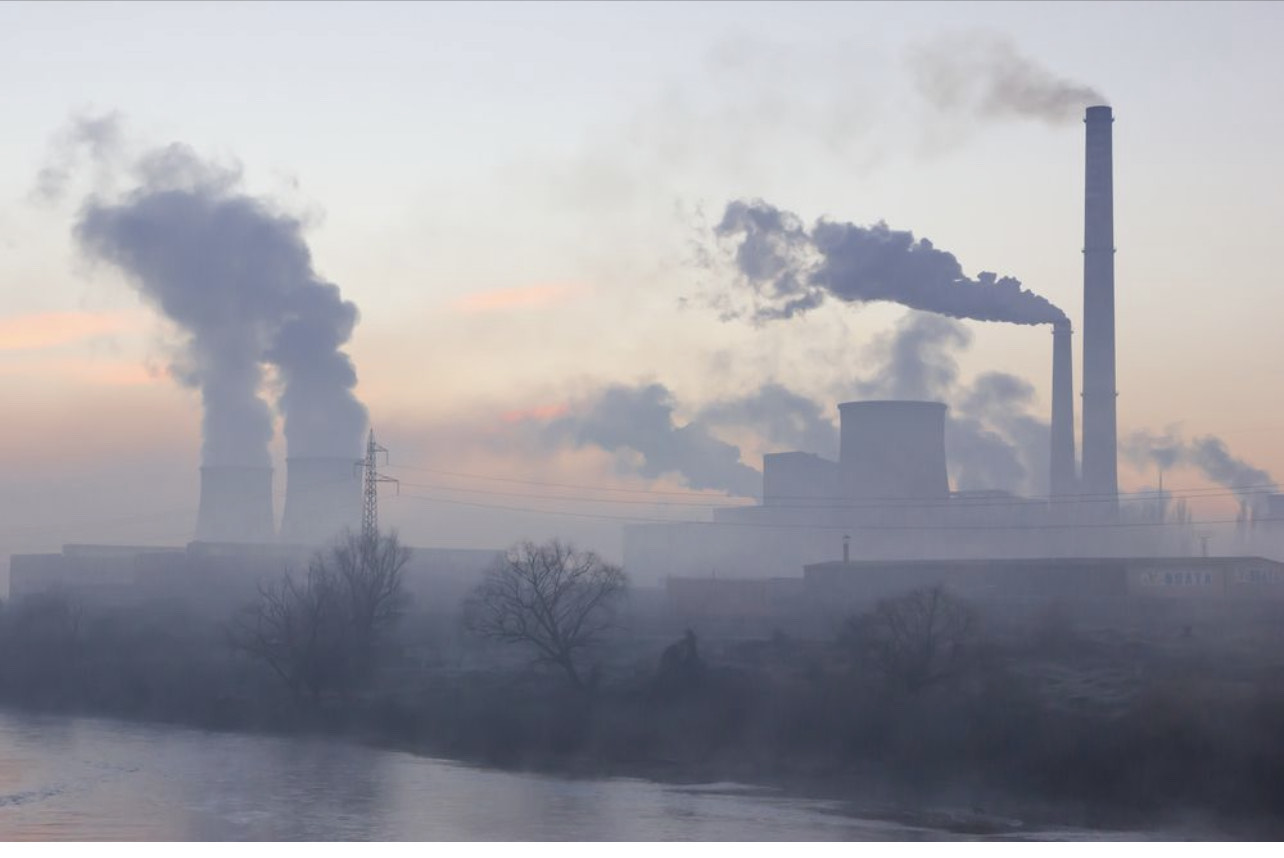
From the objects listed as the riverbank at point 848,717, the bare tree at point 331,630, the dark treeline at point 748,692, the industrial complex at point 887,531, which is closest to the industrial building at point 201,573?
the industrial complex at point 887,531

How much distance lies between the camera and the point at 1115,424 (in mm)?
41219

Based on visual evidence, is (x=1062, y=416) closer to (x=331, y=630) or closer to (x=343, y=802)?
(x=331, y=630)

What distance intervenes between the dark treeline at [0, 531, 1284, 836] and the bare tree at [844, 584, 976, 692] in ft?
0.17

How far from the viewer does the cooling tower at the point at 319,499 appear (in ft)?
146

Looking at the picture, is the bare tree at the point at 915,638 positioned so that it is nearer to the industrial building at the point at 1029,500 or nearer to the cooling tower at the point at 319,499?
the industrial building at the point at 1029,500

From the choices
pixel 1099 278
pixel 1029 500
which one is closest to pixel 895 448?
pixel 1029 500

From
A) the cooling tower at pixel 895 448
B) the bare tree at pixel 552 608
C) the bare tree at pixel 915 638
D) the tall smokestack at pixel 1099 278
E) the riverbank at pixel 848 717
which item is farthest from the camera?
the cooling tower at pixel 895 448

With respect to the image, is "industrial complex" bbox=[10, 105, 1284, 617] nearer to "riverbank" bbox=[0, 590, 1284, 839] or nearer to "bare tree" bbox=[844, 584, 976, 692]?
"riverbank" bbox=[0, 590, 1284, 839]

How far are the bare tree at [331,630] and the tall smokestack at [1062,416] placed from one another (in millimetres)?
20033

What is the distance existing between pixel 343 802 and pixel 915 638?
9.14 meters

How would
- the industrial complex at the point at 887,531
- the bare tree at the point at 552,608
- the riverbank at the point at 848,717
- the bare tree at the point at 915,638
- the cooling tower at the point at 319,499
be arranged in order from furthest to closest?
the cooling tower at the point at 319,499 < the industrial complex at the point at 887,531 < the bare tree at the point at 552,608 < the bare tree at the point at 915,638 < the riverbank at the point at 848,717

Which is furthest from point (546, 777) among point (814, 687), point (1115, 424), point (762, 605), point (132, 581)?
point (132, 581)

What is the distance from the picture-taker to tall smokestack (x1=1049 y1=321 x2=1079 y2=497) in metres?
43.6

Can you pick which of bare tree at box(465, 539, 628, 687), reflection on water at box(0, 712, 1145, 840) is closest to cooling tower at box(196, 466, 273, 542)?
bare tree at box(465, 539, 628, 687)
